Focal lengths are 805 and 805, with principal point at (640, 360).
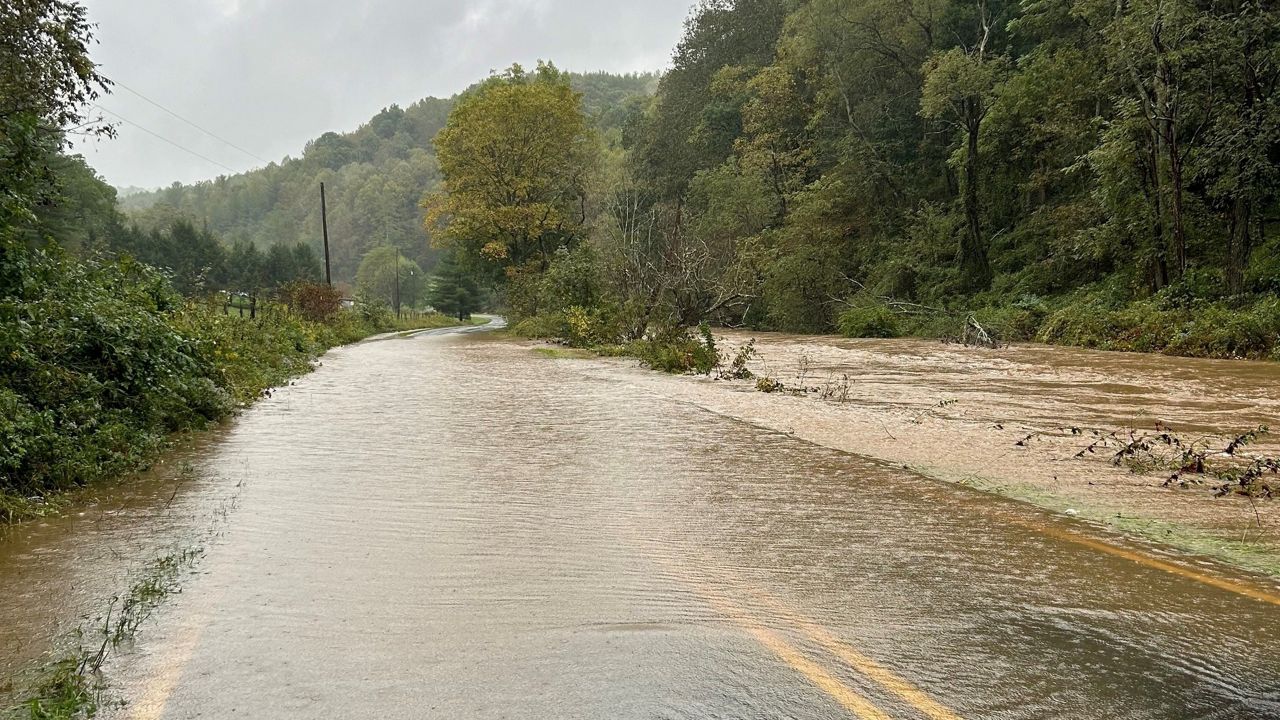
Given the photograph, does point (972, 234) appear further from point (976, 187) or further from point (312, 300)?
point (312, 300)

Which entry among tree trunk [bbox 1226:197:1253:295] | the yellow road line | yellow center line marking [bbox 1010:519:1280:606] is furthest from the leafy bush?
the yellow road line

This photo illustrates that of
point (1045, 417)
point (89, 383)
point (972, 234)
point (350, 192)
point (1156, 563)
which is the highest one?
point (350, 192)

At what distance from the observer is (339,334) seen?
118ft

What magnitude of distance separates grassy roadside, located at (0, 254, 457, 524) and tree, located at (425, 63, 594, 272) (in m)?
33.2

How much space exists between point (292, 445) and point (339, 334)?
1129 inches

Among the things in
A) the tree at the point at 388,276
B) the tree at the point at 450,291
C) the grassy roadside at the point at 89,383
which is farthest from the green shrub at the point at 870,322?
the tree at the point at 388,276

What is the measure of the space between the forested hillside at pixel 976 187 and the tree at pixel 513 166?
0.83 metres

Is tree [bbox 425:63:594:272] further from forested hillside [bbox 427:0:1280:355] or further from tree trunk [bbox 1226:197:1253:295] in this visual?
tree trunk [bbox 1226:197:1253:295]

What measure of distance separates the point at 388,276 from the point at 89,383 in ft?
393

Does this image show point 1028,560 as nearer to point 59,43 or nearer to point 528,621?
point 528,621

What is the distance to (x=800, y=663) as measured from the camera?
3.35m

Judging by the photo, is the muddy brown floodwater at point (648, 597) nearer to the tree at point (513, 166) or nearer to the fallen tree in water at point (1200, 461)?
the fallen tree in water at point (1200, 461)

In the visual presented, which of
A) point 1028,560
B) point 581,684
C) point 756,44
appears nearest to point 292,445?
point 581,684

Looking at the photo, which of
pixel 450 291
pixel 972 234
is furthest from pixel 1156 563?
pixel 450 291
